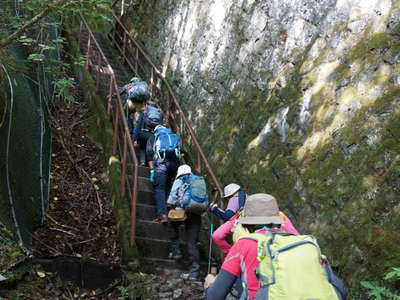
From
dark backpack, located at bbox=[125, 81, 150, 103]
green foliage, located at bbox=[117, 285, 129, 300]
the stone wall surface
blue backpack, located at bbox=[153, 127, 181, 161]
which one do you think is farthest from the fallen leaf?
dark backpack, located at bbox=[125, 81, 150, 103]

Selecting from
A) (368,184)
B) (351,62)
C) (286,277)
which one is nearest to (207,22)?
(351,62)

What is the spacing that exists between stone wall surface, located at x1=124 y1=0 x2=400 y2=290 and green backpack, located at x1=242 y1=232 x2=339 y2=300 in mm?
1903

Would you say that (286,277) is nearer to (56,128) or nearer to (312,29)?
(312,29)

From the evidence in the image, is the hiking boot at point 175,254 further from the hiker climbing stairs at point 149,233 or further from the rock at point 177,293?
the rock at point 177,293

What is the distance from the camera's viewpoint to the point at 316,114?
5453 mm

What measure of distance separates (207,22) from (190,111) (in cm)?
202

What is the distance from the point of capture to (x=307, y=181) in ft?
17.0

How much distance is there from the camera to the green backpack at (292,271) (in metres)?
2.12

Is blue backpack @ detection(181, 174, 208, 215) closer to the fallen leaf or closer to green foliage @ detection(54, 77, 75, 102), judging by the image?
the fallen leaf

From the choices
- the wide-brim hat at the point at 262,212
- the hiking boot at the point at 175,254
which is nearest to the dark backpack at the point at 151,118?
the hiking boot at the point at 175,254

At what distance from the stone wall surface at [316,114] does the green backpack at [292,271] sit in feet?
6.24

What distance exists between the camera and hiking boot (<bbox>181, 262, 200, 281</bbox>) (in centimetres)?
530

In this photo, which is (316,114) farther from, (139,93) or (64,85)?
(139,93)

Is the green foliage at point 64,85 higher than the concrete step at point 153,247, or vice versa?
the green foliage at point 64,85
